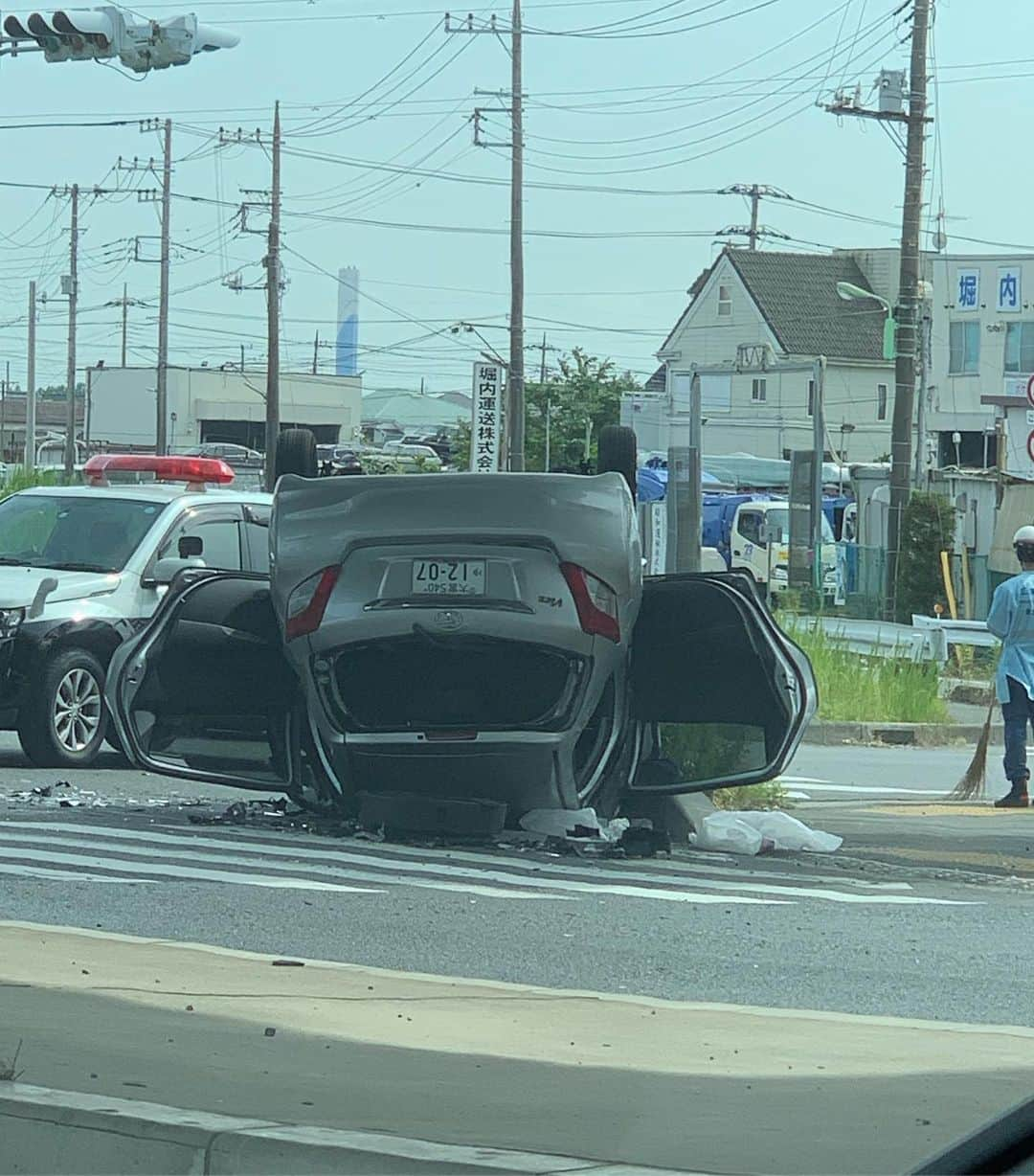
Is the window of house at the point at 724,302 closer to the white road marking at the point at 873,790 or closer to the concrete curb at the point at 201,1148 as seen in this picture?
the white road marking at the point at 873,790

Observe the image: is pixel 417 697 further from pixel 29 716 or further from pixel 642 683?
pixel 29 716

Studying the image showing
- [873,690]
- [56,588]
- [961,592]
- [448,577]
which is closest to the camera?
[448,577]

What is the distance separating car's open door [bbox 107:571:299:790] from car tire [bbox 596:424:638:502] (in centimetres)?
193

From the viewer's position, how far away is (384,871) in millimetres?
10609

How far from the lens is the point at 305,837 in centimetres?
1171

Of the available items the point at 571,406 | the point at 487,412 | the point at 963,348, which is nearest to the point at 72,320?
the point at 571,406

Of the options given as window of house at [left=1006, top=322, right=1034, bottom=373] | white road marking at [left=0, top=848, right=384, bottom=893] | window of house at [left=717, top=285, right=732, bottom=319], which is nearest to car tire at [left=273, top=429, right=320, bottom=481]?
white road marking at [left=0, top=848, right=384, bottom=893]

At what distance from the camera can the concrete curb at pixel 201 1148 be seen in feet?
15.7

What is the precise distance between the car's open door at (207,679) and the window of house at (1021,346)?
51601mm

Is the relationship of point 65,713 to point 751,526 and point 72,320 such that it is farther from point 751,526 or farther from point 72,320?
point 72,320

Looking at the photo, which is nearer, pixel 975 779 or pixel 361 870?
pixel 361 870

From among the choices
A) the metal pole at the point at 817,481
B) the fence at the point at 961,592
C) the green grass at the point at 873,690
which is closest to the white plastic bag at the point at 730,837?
the green grass at the point at 873,690

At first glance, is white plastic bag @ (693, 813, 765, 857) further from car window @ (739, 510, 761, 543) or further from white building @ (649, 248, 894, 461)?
white building @ (649, 248, 894, 461)

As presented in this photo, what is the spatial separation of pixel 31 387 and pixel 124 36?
61480mm
